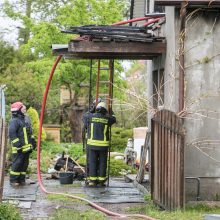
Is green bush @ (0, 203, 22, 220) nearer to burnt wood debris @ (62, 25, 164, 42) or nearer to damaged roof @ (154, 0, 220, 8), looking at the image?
burnt wood debris @ (62, 25, 164, 42)

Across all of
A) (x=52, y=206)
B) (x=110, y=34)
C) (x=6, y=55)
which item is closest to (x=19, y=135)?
(x=52, y=206)

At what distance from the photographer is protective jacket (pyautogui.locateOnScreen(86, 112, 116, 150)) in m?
15.2

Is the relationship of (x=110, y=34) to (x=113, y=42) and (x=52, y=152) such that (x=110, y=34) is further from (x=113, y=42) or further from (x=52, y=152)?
(x=52, y=152)

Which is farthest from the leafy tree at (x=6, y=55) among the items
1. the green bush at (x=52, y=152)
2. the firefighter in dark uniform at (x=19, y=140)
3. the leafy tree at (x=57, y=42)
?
the firefighter in dark uniform at (x=19, y=140)

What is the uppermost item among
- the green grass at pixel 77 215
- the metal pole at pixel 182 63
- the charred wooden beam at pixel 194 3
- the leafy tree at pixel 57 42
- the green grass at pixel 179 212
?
the leafy tree at pixel 57 42

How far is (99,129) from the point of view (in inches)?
599

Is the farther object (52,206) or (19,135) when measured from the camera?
(19,135)

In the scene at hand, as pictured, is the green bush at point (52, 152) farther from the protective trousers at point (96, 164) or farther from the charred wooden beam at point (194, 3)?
the charred wooden beam at point (194, 3)

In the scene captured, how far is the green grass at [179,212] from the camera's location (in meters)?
10.3

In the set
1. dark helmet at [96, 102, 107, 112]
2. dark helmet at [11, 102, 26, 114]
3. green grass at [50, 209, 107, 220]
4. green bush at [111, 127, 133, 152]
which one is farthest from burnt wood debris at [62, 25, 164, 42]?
green bush at [111, 127, 133, 152]

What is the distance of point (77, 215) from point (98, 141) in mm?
4935

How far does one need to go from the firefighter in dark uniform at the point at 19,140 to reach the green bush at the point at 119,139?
10864 millimetres

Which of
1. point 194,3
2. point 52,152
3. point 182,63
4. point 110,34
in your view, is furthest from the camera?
point 52,152

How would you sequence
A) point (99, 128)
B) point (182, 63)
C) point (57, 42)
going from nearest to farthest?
point (182, 63), point (99, 128), point (57, 42)
